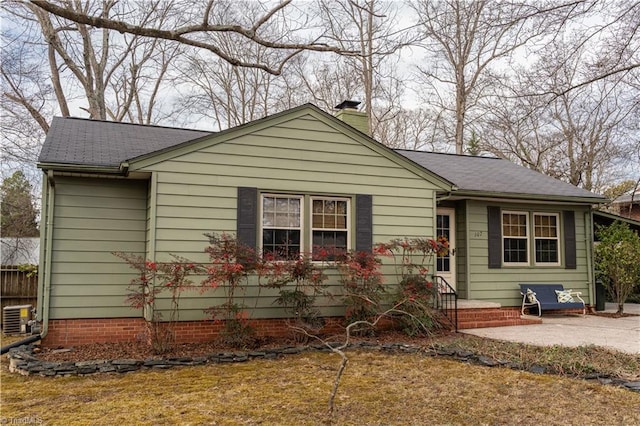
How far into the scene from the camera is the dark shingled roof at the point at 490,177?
10633mm

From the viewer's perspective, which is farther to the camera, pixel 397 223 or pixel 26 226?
pixel 26 226

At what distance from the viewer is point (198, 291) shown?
7.52m

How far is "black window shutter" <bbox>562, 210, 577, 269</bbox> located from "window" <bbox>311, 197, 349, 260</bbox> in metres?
6.02

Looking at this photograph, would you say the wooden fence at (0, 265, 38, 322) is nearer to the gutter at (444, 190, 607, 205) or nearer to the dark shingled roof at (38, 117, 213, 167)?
the dark shingled roof at (38, 117, 213, 167)

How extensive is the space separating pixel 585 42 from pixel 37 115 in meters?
17.2

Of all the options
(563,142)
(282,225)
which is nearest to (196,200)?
(282,225)

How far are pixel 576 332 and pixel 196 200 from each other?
699 cm

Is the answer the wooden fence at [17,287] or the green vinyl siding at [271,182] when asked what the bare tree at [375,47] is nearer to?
the green vinyl siding at [271,182]

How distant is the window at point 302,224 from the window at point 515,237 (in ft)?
14.7

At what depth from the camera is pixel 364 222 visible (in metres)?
8.52

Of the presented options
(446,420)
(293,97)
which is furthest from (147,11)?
(446,420)

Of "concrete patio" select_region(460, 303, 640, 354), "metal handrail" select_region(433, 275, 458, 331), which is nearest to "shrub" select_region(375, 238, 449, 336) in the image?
"metal handrail" select_region(433, 275, 458, 331)

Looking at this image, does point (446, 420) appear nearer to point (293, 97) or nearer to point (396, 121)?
point (293, 97)

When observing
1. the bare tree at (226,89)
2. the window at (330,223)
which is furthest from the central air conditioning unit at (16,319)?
the bare tree at (226,89)
